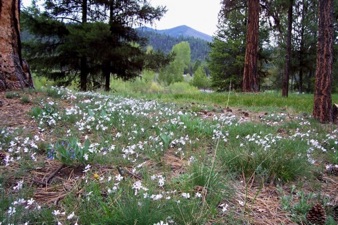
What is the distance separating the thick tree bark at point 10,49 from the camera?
6.00 m

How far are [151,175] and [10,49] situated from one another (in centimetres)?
510

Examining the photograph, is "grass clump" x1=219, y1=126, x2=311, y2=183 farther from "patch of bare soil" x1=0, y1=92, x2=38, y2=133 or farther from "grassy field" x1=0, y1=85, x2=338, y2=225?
"patch of bare soil" x1=0, y1=92, x2=38, y2=133

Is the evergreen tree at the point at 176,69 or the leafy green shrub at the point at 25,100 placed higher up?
the evergreen tree at the point at 176,69

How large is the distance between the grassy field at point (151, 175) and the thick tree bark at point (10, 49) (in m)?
1.76

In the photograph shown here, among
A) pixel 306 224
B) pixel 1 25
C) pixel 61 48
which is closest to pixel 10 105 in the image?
pixel 1 25

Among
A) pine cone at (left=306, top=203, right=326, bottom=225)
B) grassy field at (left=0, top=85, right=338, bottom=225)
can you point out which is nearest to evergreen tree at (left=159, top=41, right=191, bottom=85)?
grassy field at (left=0, top=85, right=338, bottom=225)

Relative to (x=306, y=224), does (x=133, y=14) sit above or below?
above

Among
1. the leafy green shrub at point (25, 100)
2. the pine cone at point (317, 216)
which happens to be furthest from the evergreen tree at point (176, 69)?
the pine cone at point (317, 216)

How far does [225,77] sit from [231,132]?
27.1 metres

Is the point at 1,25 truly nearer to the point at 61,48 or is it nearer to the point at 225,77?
the point at 61,48

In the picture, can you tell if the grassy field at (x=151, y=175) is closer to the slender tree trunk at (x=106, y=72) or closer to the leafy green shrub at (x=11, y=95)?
the leafy green shrub at (x=11, y=95)

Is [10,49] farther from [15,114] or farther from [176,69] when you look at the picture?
[176,69]

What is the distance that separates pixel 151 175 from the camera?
2.61m

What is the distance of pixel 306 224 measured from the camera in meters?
2.01
